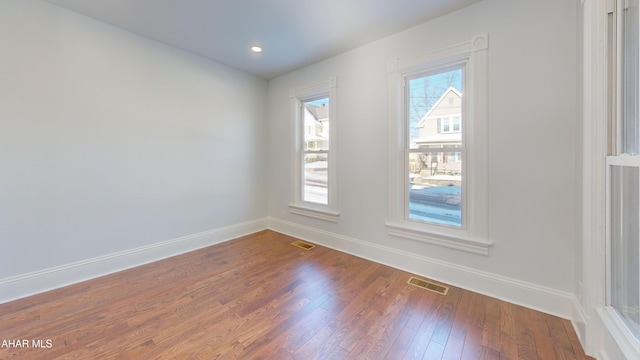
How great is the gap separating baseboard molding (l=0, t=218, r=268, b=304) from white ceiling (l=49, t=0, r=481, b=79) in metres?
2.42

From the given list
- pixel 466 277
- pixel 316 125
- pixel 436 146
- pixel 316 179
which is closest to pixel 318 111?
pixel 316 125

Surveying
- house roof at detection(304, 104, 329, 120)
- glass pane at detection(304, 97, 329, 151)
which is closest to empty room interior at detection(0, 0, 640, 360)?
glass pane at detection(304, 97, 329, 151)

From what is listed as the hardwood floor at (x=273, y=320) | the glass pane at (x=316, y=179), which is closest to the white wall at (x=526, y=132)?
the hardwood floor at (x=273, y=320)

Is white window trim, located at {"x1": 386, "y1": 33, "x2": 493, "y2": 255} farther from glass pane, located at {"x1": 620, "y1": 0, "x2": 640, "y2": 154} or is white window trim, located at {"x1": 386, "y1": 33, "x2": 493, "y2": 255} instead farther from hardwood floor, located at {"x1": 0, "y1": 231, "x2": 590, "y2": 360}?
glass pane, located at {"x1": 620, "y1": 0, "x2": 640, "y2": 154}

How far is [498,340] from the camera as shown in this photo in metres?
1.57

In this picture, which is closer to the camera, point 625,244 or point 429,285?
point 625,244

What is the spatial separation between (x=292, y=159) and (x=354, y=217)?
55.5 inches

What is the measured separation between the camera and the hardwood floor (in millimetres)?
1480

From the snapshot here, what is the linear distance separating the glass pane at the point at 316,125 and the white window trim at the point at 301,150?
0.08 metres

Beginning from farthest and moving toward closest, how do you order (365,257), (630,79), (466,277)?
(365,257) < (466,277) < (630,79)

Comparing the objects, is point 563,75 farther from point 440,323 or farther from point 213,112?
point 213,112

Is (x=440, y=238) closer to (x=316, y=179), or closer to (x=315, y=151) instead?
(x=316, y=179)

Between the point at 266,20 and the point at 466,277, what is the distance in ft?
10.3

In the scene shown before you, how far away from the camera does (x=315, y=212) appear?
3432mm
